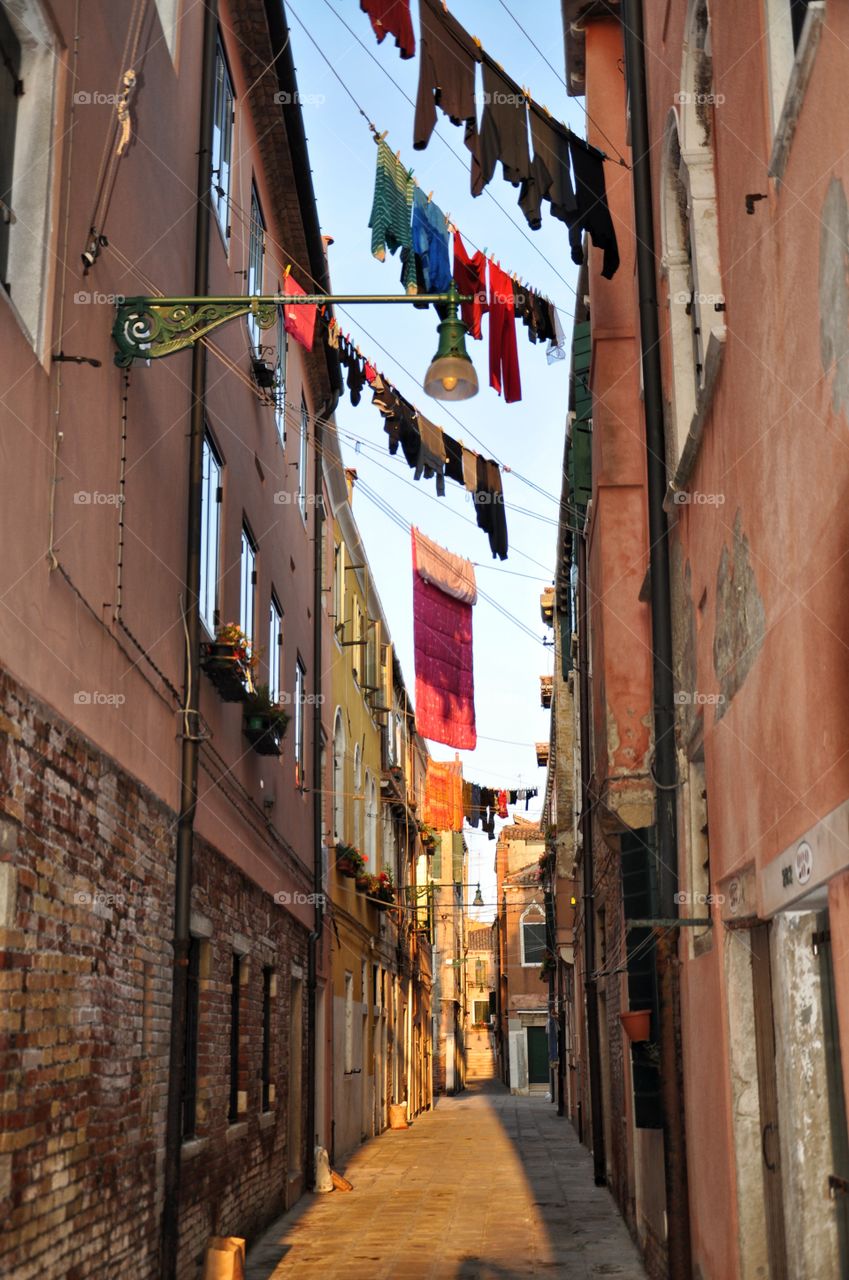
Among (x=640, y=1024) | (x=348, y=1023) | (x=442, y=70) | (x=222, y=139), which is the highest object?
(x=222, y=139)

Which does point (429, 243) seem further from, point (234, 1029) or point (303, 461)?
point (303, 461)

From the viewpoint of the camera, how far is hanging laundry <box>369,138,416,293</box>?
393 inches

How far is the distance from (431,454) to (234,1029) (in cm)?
546

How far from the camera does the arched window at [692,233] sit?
23.2ft

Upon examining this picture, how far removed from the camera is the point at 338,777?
22469mm

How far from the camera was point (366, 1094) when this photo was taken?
24031mm

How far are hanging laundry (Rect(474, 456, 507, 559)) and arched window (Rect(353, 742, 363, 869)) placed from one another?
37.3 feet

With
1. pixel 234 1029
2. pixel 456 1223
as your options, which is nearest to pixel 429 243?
pixel 234 1029

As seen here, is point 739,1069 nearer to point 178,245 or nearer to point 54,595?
point 54,595

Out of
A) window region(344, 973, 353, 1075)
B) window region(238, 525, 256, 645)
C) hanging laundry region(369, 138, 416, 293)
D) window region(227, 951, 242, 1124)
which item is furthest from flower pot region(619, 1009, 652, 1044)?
window region(344, 973, 353, 1075)

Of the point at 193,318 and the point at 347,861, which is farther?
the point at 347,861

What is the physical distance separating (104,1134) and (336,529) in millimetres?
16192

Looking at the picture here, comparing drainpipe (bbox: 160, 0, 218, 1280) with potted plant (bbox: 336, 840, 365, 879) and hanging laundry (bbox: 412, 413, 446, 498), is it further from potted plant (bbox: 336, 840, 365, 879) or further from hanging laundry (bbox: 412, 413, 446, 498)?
potted plant (bbox: 336, 840, 365, 879)

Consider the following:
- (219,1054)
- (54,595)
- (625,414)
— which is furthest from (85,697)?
(625,414)
